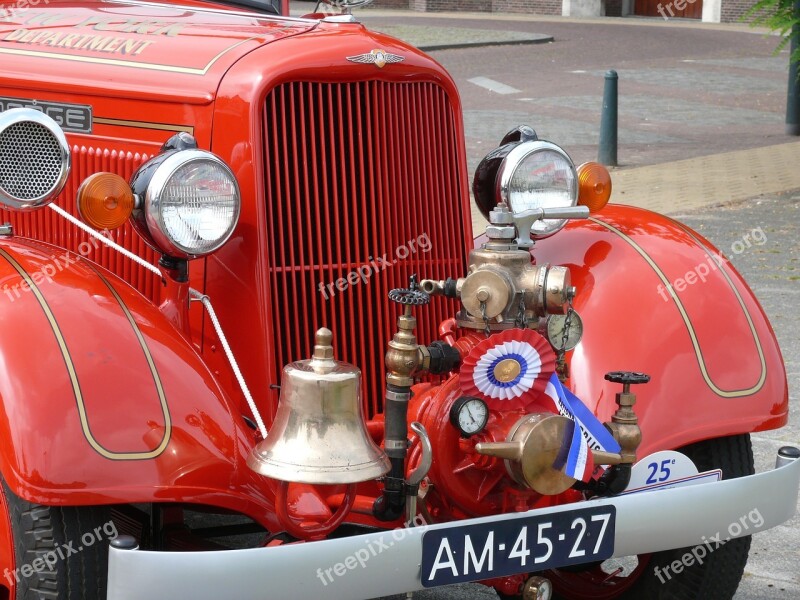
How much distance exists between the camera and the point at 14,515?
2.65 meters

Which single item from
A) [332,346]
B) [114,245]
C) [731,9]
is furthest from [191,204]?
[731,9]

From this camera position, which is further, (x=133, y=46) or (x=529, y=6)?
(x=529, y=6)

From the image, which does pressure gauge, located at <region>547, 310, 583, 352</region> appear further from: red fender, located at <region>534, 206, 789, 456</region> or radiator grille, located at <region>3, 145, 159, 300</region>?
radiator grille, located at <region>3, 145, 159, 300</region>

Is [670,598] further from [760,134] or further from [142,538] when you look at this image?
[760,134]

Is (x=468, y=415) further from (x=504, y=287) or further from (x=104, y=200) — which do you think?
(x=104, y=200)

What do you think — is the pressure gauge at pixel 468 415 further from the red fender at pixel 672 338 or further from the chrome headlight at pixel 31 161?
the chrome headlight at pixel 31 161

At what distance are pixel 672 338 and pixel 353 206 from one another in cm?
92

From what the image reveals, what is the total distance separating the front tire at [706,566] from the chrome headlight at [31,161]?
1754mm

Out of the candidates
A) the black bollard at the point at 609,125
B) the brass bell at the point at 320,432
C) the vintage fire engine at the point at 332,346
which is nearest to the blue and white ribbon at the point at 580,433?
the vintage fire engine at the point at 332,346

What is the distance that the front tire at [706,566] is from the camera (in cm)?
338

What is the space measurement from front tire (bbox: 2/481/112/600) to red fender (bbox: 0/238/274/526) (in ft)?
0.27

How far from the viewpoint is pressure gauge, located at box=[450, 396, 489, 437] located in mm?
2803

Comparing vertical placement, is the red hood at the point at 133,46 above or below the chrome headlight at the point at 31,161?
above

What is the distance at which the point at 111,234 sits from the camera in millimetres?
3594
